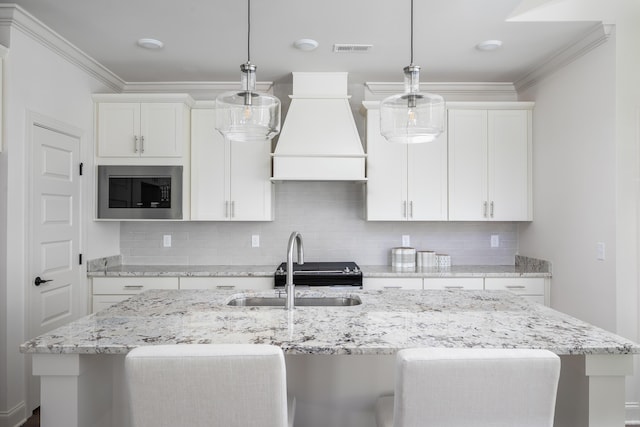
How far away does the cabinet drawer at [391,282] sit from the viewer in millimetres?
3596

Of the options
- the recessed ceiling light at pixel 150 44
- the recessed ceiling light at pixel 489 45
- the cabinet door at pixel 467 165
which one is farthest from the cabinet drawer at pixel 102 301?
the recessed ceiling light at pixel 489 45

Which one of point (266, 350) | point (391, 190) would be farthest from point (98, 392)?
point (391, 190)

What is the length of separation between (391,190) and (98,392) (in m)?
2.85

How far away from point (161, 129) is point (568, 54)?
344cm

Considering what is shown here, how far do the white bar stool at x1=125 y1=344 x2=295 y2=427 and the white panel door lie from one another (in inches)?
86.0

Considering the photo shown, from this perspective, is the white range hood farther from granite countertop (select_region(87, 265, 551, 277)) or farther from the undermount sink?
the undermount sink

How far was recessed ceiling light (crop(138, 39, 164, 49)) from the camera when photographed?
3.11 metres

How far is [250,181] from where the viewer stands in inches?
150

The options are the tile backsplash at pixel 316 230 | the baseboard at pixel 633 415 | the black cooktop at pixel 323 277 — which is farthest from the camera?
the tile backsplash at pixel 316 230

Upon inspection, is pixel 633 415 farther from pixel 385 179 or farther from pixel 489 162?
pixel 385 179

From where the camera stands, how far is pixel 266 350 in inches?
46.8

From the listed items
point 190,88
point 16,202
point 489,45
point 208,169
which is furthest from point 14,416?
point 489,45

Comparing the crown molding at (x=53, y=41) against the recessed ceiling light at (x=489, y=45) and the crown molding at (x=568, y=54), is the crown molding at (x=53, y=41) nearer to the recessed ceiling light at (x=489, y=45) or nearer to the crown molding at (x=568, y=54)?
the recessed ceiling light at (x=489, y=45)

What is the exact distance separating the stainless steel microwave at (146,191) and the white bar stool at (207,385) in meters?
2.71
